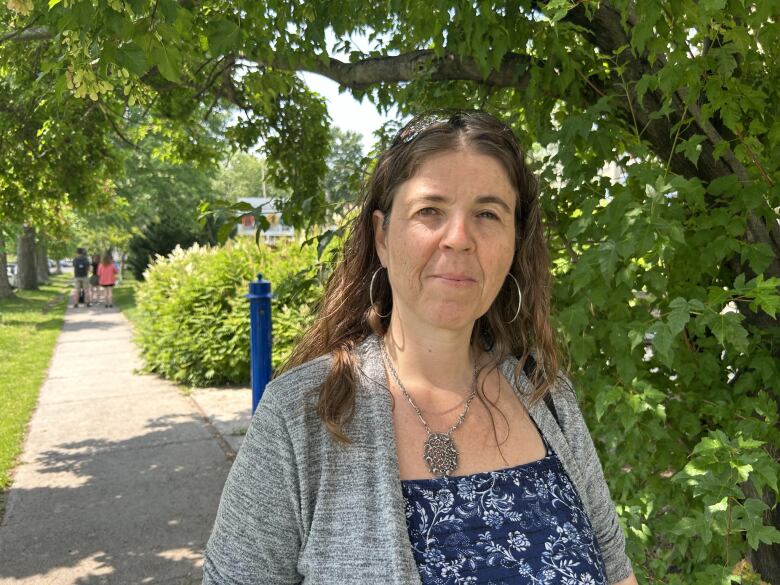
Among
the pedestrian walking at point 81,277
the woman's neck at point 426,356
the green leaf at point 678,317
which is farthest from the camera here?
the pedestrian walking at point 81,277

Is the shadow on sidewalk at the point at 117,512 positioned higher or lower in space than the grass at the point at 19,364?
lower

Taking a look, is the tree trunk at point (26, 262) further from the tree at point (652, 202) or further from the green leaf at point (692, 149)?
the green leaf at point (692, 149)

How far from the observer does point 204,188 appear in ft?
112

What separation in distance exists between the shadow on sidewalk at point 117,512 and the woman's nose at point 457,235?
335 cm

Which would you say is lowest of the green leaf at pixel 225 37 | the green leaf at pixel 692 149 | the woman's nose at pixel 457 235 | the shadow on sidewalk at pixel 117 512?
the shadow on sidewalk at pixel 117 512

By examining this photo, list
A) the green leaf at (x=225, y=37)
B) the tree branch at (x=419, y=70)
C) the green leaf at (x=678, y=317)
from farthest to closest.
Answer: the tree branch at (x=419, y=70) < the green leaf at (x=225, y=37) < the green leaf at (x=678, y=317)

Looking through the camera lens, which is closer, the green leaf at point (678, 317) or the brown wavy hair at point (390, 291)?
the brown wavy hair at point (390, 291)

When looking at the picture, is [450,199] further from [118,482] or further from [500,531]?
[118,482]

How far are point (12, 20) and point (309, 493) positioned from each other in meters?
6.20

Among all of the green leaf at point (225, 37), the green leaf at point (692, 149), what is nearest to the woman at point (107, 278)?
the green leaf at point (225, 37)

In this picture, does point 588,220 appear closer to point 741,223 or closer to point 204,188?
point 741,223

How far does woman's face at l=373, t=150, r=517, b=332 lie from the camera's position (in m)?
1.54

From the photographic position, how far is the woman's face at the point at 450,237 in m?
1.54

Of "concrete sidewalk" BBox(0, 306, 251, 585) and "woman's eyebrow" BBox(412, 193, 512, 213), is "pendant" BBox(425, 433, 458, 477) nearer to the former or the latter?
"woman's eyebrow" BBox(412, 193, 512, 213)
